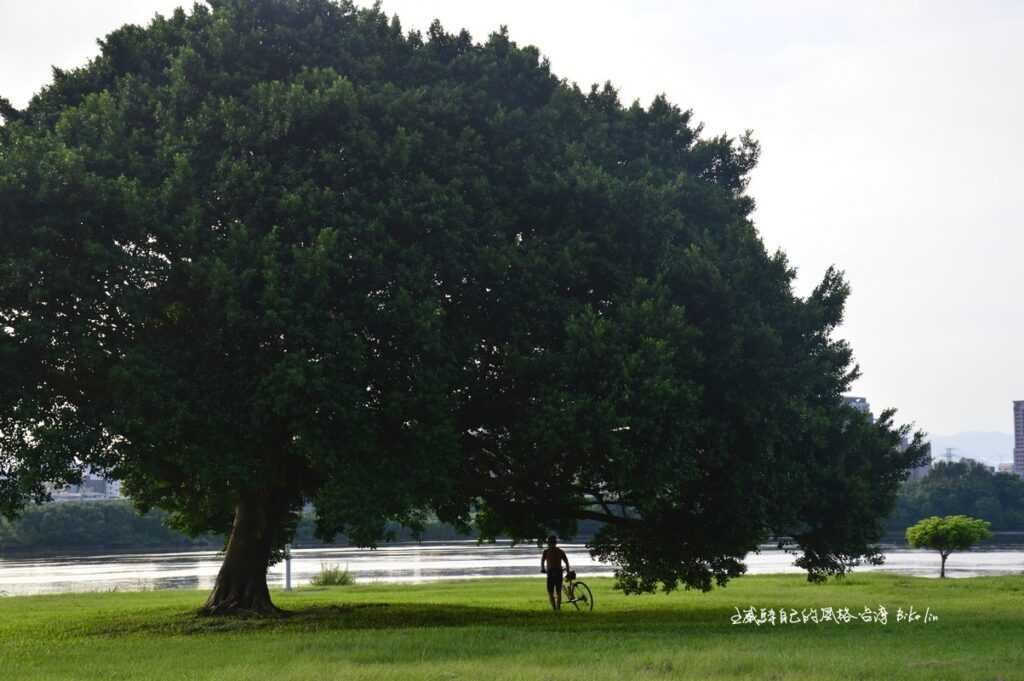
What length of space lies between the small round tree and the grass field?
15.6 m

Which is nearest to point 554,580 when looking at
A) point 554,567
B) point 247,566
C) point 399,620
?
point 554,567

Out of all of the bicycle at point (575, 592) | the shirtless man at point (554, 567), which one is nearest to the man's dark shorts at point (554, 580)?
the shirtless man at point (554, 567)

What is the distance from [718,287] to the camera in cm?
2484

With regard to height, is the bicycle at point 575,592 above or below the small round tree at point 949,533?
below

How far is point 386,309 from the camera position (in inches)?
888

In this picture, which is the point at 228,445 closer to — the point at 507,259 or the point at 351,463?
the point at 351,463

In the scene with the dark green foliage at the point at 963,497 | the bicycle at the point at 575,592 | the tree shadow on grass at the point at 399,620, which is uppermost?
the dark green foliage at the point at 963,497

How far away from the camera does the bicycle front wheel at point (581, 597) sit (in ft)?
94.9

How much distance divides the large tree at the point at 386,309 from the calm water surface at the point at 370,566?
2371cm

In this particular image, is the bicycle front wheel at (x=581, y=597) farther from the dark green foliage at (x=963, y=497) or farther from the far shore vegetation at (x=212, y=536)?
the dark green foliage at (x=963, y=497)

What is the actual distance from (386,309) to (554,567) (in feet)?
28.6

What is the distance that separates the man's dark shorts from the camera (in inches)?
1102

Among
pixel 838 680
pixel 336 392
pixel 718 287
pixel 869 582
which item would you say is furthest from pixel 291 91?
pixel 869 582

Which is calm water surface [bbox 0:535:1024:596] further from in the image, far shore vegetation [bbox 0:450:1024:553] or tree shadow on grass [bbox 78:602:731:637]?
tree shadow on grass [bbox 78:602:731:637]
